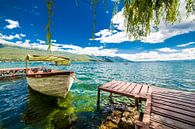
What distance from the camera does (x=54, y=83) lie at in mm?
14258

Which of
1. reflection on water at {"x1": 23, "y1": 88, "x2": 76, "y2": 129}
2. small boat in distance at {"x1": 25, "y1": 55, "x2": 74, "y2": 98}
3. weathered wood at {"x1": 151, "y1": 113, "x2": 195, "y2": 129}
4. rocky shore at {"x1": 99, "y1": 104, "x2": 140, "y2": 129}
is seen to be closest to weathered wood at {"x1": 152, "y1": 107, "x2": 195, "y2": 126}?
weathered wood at {"x1": 151, "y1": 113, "x2": 195, "y2": 129}

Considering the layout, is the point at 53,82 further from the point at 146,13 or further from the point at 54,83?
the point at 146,13

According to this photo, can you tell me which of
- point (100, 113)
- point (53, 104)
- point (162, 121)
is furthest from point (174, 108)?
point (53, 104)

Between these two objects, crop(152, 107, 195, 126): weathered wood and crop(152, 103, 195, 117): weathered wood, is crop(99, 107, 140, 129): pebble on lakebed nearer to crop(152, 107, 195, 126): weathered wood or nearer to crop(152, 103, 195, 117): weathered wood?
crop(152, 103, 195, 117): weathered wood

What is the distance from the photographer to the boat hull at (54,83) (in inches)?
552

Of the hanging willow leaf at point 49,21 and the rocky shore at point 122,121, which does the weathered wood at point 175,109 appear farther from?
the hanging willow leaf at point 49,21

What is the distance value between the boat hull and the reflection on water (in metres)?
0.85

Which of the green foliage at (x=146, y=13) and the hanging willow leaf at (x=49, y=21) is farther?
the green foliage at (x=146, y=13)

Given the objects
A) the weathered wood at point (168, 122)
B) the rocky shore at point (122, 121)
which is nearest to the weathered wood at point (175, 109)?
the weathered wood at point (168, 122)

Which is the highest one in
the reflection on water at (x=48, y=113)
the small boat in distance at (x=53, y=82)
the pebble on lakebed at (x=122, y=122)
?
the small boat in distance at (x=53, y=82)

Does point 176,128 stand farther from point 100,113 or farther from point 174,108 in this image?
point 100,113

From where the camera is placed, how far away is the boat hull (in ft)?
46.0

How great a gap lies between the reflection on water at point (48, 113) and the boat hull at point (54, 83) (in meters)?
0.85

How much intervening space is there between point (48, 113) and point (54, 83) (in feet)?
11.4
